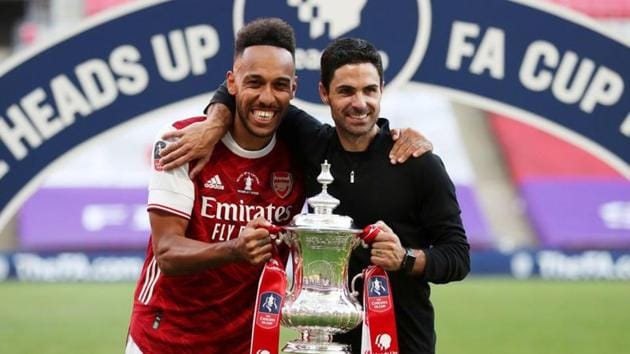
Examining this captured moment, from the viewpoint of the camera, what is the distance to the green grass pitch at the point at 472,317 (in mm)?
→ 11461

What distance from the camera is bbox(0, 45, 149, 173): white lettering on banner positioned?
19.5ft

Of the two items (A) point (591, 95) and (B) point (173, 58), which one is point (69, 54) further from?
(A) point (591, 95)

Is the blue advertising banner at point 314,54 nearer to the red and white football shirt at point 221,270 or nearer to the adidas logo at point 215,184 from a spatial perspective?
the red and white football shirt at point 221,270

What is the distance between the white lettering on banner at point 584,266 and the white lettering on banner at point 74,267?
5.31m

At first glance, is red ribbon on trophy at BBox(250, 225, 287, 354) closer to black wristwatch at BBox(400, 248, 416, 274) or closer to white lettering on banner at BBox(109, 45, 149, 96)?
black wristwatch at BBox(400, 248, 416, 274)

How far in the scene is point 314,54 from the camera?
5906 mm

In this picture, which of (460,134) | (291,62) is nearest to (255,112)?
(291,62)

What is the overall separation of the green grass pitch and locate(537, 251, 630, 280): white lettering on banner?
0.42 meters

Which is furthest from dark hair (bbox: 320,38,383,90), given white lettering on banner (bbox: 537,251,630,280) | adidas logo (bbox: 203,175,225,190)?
white lettering on banner (bbox: 537,251,630,280)

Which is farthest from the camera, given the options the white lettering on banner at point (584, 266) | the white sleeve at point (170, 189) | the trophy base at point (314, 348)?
the white lettering on banner at point (584, 266)

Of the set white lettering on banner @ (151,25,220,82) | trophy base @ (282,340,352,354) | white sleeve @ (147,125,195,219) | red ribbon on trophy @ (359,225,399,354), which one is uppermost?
white lettering on banner @ (151,25,220,82)

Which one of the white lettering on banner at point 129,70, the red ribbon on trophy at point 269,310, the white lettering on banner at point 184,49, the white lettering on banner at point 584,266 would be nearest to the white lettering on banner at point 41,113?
the white lettering on banner at point 129,70

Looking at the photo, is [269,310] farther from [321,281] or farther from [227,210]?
[227,210]

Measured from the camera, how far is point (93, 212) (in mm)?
18594
